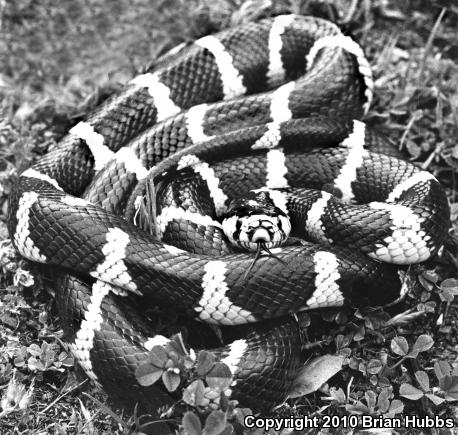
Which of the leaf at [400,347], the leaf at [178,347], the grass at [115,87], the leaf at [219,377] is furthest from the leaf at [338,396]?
the leaf at [178,347]

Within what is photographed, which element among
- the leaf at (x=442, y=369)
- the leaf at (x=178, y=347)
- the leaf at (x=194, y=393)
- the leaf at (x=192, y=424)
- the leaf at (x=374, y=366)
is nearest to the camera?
the leaf at (x=192, y=424)

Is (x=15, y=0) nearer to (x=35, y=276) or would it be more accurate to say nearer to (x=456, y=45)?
(x=35, y=276)

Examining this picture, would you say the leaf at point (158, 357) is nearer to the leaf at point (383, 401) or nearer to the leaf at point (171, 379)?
the leaf at point (171, 379)

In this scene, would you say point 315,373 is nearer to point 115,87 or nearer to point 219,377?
point 219,377

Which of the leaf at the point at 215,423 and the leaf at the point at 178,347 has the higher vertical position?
the leaf at the point at 178,347

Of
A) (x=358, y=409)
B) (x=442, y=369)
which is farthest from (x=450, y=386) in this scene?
(x=358, y=409)

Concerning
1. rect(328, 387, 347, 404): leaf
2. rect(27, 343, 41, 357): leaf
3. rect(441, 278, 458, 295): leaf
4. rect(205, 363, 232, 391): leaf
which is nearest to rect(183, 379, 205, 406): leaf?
rect(205, 363, 232, 391): leaf
